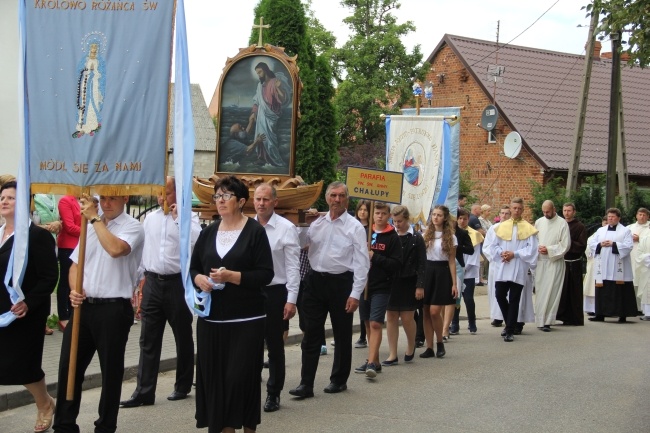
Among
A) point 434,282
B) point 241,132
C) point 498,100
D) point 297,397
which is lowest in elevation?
point 297,397

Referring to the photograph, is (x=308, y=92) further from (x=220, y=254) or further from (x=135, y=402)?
(x=220, y=254)

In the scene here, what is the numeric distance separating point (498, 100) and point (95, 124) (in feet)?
97.2

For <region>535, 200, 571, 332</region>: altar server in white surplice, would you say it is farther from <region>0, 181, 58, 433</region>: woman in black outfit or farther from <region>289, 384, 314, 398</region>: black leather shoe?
<region>0, 181, 58, 433</region>: woman in black outfit

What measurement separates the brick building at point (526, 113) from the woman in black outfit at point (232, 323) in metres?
26.7

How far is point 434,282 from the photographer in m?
12.1

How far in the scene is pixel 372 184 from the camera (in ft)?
36.6

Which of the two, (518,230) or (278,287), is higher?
(518,230)

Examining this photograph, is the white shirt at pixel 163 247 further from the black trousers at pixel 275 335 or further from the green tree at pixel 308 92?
the green tree at pixel 308 92

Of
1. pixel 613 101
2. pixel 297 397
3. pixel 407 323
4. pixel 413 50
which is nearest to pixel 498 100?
pixel 413 50

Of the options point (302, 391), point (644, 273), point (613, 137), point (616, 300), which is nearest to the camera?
point (302, 391)

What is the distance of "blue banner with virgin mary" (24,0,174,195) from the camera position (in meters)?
6.88

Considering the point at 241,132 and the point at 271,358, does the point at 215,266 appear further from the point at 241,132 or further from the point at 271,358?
the point at 241,132

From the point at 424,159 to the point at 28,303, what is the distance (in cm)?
816

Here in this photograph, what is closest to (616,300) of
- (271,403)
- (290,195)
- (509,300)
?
(509,300)
